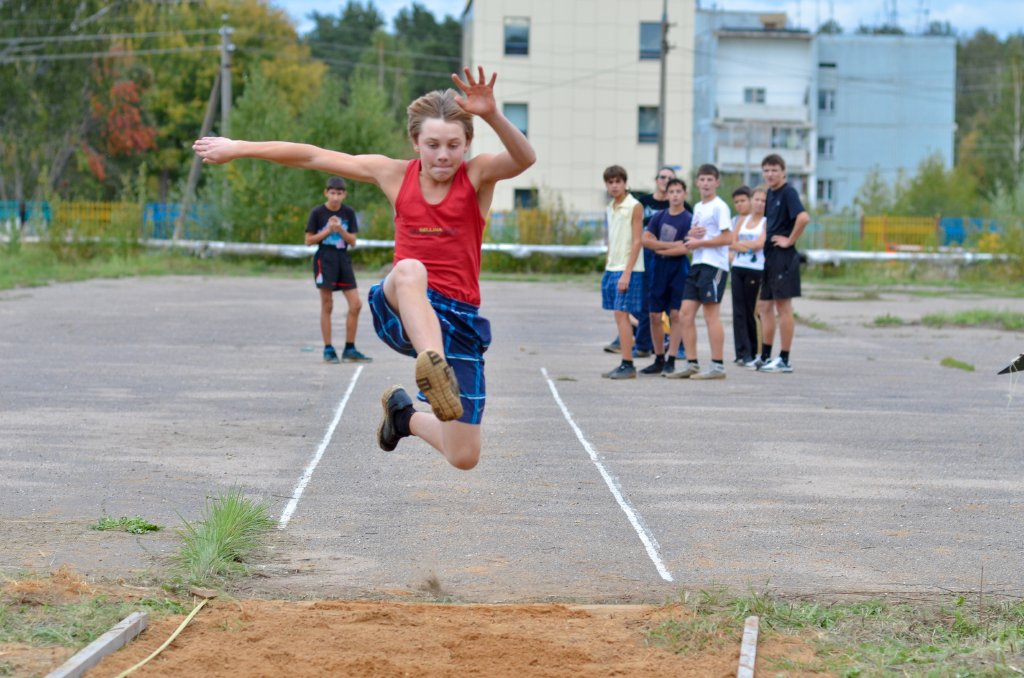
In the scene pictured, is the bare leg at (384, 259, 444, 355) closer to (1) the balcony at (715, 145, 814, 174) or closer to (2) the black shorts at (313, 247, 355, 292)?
(2) the black shorts at (313, 247, 355, 292)

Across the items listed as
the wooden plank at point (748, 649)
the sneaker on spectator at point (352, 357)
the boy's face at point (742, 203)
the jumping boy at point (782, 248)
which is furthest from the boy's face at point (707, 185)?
the wooden plank at point (748, 649)

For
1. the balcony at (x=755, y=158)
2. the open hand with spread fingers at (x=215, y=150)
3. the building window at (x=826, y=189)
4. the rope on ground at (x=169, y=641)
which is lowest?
the rope on ground at (x=169, y=641)

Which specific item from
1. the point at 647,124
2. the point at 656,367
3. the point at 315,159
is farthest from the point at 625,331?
the point at 647,124

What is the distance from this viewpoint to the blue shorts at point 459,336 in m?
6.16

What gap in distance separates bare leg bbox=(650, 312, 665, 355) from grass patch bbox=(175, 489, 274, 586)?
284 inches

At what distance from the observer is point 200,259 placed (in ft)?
117

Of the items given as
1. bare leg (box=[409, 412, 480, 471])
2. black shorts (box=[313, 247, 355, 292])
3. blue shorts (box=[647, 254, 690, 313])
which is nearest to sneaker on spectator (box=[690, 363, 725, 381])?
blue shorts (box=[647, 254, 690, 313])

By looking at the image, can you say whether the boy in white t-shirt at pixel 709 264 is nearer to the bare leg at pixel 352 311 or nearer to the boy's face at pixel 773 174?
the boy's face at pixel 773 174

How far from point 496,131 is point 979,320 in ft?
53.6

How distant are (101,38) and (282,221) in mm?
15838

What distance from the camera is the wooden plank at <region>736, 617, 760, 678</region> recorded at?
4.56 m

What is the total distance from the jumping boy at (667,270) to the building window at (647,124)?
1861 inches

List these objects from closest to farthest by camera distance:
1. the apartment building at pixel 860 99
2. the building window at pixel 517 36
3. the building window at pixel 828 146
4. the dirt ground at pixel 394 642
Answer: the dirt ground at pixel 394 642 → the building window at pixel 517 36 → the apartment building at pixel 860 99 → the building window at pixel 828 146

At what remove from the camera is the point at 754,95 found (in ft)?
250
